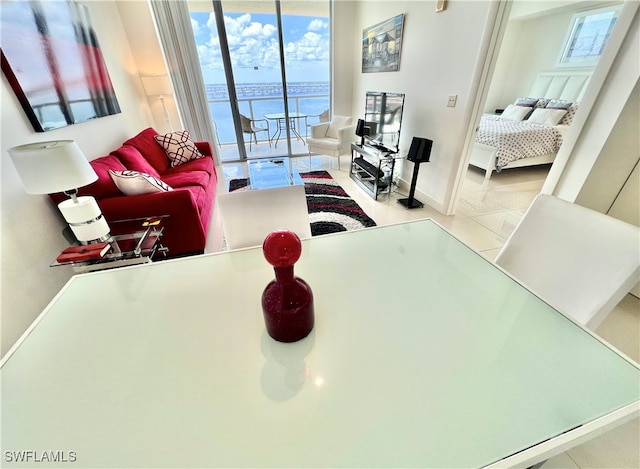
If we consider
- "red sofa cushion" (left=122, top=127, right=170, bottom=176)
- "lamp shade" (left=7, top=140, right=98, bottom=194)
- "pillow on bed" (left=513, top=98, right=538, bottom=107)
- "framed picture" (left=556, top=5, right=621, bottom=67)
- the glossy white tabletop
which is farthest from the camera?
"pillow on bed" (left=513, top=98, right=538, bottom=107)

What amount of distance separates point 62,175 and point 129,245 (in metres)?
0.50

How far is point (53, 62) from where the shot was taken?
1.97m

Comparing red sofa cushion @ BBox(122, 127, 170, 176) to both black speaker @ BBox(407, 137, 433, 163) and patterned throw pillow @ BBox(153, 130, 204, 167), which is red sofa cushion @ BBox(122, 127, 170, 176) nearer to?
patterned throw pillow @ BBox(153, 130, 204, 167)

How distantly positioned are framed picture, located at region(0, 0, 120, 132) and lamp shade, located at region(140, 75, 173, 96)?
0.79 metres

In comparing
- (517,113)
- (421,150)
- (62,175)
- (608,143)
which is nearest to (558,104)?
(517,113)

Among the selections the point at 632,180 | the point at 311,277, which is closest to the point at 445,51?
the point at 632,180

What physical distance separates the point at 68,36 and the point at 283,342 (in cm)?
318

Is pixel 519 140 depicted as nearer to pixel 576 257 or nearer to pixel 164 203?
pixel 576 257

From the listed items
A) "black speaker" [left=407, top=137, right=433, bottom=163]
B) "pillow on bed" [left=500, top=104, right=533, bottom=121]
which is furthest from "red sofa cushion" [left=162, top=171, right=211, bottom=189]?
"pillow on bed" [left=500, top=104, right=533, bottom=121]

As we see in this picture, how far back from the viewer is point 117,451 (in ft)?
1.65

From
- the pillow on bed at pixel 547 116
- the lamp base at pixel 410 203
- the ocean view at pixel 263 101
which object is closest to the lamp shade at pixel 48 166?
the lamp base at pixel 410 203

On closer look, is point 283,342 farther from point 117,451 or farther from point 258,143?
point 258,143

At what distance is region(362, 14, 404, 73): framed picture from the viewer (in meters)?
3.16

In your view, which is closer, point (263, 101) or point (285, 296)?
point (285, 296)
